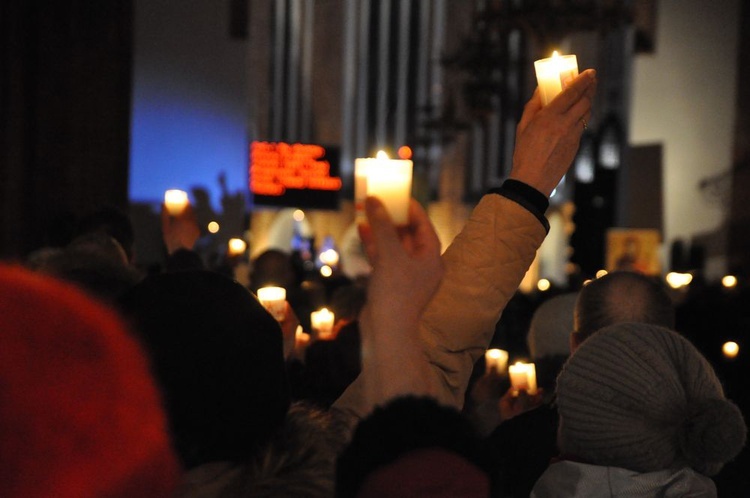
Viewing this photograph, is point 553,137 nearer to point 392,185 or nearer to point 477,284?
point 477,284

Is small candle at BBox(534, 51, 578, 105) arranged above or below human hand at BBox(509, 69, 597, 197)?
above

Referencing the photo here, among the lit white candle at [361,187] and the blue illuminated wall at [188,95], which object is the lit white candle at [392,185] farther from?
the blue illuminated wall at [188,95]

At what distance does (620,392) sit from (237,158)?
7741 mm

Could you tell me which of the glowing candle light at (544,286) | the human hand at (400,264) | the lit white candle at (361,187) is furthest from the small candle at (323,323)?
the glowing candle light at (544,286)

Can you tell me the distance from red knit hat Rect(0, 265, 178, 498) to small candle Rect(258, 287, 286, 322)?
2.64 m

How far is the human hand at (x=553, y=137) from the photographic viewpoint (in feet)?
5.95

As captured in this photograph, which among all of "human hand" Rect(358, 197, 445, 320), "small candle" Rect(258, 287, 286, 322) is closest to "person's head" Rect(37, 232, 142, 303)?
"small candle" Rect(258, 287, 286, 322)

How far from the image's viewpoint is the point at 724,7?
24594 mm

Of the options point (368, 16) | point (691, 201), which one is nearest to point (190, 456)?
point (691, 201)

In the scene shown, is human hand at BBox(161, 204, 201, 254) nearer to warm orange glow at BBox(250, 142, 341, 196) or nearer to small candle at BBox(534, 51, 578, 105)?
small candle at BBox(534, 51, 578, 105)

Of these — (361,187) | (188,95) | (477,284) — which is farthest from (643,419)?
(188,95)

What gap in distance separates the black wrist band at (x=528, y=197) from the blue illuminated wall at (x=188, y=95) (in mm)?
5962

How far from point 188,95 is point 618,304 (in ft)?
19.7

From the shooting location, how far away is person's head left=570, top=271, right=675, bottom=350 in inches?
116
